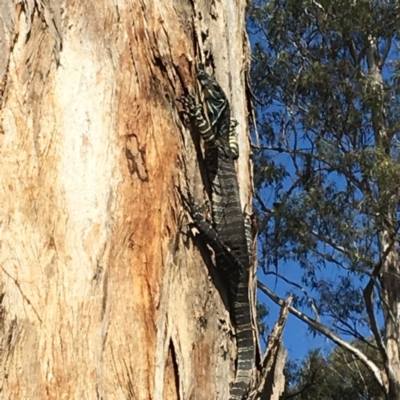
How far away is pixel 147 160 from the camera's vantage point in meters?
2.16

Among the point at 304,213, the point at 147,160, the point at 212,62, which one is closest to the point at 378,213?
the point at 304,213

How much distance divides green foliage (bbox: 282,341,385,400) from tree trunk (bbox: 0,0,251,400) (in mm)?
10138

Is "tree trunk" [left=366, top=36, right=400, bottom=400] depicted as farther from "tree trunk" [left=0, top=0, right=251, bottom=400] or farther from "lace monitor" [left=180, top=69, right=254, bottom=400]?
"tree trunk" [left=0, top=0, right=251, bottom=400]

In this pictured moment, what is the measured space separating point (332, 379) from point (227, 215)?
32.5 feet

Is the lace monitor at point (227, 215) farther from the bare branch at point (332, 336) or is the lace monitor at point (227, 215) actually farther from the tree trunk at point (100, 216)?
the bare branch at point (332, 336)

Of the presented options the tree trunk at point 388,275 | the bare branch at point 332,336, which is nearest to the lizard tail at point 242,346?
the tree trunk at point 388,275

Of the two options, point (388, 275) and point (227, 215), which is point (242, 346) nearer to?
point (227, 215)

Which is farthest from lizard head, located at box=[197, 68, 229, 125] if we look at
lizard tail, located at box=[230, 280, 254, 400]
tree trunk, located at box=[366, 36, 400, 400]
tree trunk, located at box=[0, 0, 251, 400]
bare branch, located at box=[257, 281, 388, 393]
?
bare branch, located at box=[257, 281, 388, 393]

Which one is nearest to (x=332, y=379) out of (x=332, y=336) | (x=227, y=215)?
(x=332, y=336)

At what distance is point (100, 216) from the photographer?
1996 mm

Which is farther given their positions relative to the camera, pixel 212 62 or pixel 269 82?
pixel 269 82

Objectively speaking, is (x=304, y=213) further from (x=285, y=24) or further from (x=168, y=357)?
(x=168, y=357)

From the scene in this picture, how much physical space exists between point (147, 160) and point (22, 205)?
0.42 meters

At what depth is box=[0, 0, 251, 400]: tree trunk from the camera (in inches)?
72.2
